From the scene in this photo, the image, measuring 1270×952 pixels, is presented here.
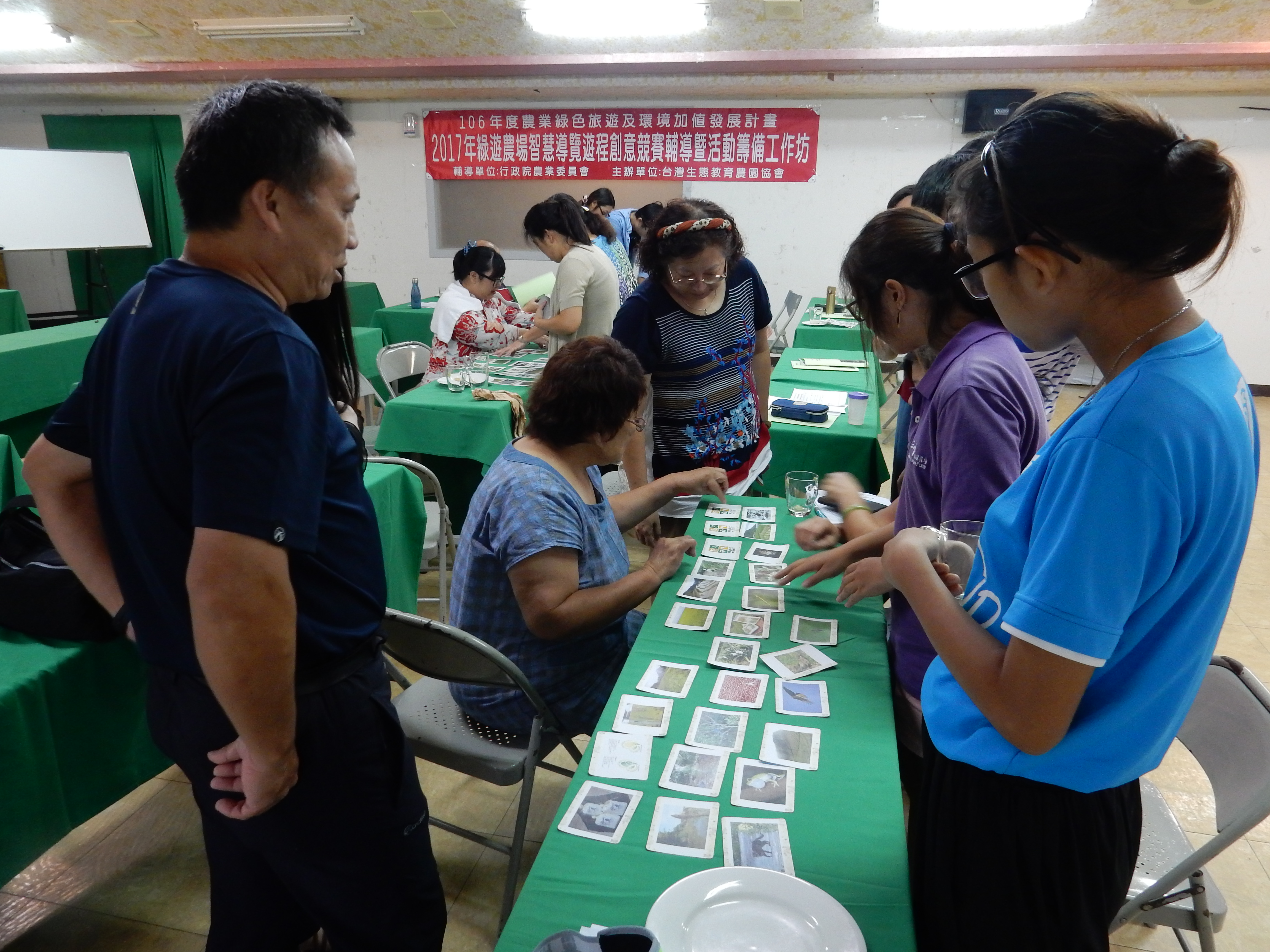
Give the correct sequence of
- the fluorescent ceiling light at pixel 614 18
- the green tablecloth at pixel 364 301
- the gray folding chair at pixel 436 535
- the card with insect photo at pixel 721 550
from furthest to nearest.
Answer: the green tablecloth at pixel 364 301 < the fluorescent ceiling light at pixel 614 18 < the gray folding chair at pixel 436 535 < the card with insect photo at pixel 721 550

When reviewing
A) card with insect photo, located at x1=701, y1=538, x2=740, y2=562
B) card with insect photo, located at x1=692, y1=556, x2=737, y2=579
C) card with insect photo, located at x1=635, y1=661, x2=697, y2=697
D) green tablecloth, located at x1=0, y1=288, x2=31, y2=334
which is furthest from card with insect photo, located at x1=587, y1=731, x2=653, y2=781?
green tablecloth, located at x1=0, y1=288, x2=31, y2=334

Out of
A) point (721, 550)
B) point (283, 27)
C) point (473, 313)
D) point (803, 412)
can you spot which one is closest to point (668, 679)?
point (721, 550)

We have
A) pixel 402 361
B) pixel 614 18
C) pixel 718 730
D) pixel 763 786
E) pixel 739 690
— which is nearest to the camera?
pixel 763 786

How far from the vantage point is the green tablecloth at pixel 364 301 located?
7.34 meters

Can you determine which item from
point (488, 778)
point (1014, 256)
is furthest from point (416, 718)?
point (1014, 256)

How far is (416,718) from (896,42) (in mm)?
6468

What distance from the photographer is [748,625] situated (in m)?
1.53

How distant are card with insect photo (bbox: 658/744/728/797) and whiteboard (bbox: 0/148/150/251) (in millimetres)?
8751

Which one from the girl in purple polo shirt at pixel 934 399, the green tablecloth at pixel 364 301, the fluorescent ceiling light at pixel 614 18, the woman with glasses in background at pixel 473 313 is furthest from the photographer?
the green tablecloth at pixel 364 301

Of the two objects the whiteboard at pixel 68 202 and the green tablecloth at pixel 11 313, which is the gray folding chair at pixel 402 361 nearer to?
the green tablecloth at pixel 11 313

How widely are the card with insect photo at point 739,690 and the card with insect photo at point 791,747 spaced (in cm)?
6

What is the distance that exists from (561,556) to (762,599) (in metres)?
0.44

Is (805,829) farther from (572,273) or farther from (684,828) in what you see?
(572,273)

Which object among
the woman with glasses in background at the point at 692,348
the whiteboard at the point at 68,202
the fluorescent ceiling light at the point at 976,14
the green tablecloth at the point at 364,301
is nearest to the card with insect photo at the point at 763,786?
the woman with glasses in background at the point at 692,348
